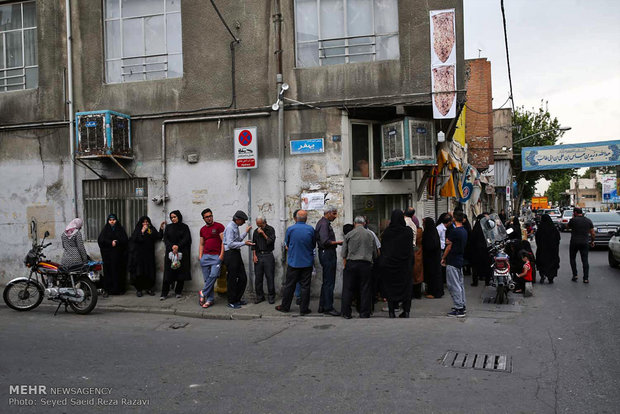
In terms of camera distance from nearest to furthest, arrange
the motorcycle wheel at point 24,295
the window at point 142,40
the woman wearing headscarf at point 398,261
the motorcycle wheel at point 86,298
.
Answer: the woman wearing headscarf at point 398,261 → the motorcycle wheel at point 86,298 → the motorcycle wheel at point 24,295 → the window at point 142,40

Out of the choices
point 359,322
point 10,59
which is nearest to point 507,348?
point 359,322

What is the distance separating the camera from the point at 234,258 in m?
9.51

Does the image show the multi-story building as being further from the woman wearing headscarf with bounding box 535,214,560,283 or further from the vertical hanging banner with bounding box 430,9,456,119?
the woman wearing headscarf with bounding box 535,214,560,283

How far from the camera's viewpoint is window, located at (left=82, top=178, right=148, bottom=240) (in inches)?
442

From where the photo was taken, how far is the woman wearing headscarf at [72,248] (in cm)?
931

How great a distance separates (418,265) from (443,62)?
394 cm

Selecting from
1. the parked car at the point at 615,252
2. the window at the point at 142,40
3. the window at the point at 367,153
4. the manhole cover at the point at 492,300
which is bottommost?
the manhole cover at the point at 492,300

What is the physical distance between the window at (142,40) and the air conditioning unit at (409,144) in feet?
15.5

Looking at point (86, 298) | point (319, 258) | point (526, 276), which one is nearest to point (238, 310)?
point (319, 258)

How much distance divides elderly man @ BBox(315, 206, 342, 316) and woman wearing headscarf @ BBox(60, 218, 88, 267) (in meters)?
4.37

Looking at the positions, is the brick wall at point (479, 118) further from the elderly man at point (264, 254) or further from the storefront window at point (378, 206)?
the elderly man at point (264, 254)

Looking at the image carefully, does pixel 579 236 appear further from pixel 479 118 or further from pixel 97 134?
pixel 479 118

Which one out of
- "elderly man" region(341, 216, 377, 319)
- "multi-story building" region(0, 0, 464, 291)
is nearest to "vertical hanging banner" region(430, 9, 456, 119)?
"multi-story building" region(0, 0, 464, 291)

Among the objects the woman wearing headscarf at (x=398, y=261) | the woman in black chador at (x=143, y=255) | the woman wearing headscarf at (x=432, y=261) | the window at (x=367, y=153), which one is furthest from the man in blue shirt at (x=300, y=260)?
the woman in black chador at (x=143, y=255)
